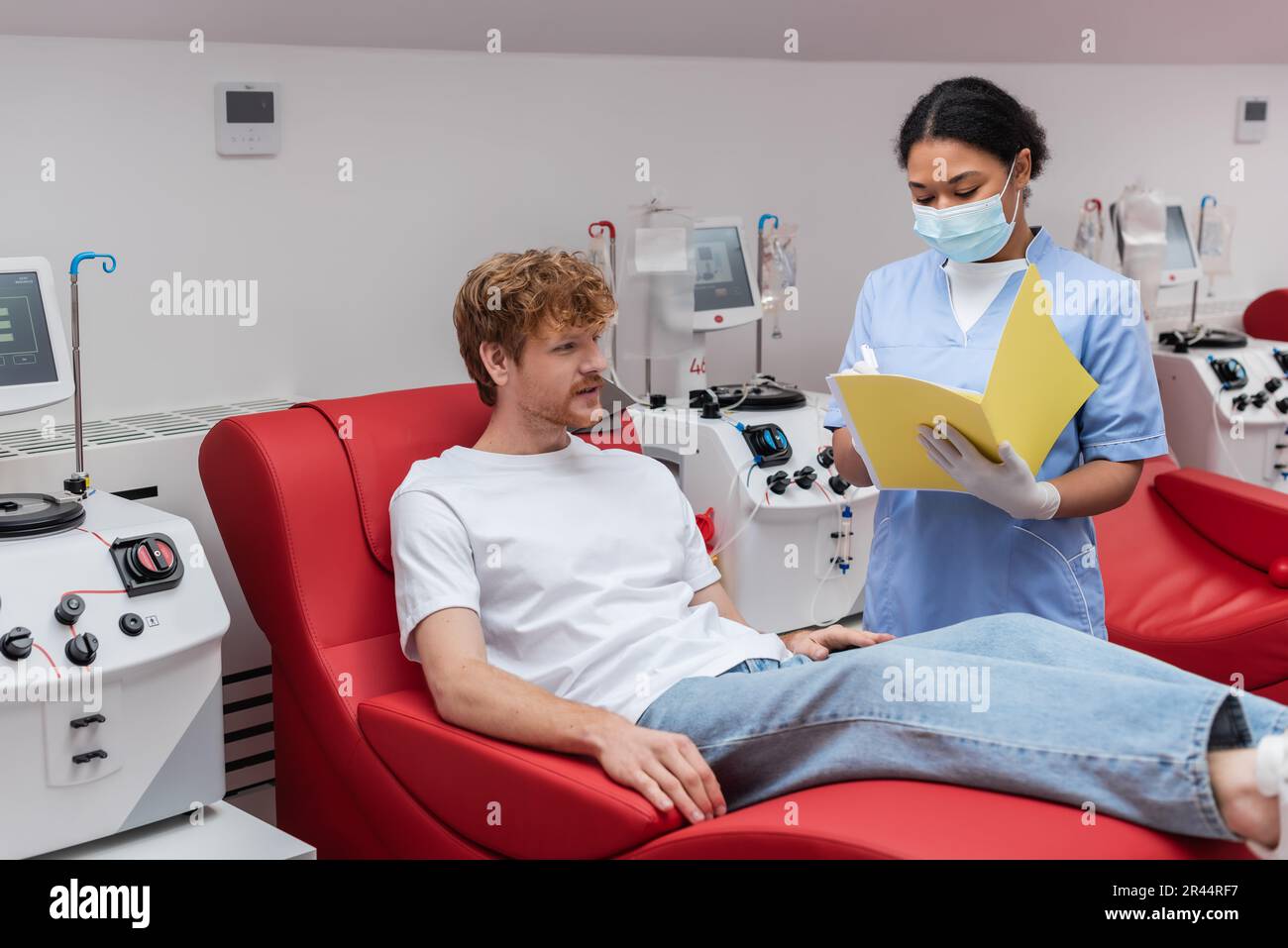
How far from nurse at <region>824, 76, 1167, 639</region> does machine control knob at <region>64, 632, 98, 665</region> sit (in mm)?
1040

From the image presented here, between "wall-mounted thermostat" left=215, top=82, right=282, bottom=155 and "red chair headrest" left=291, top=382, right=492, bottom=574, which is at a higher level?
"wall-mounted thermostat" left=215, top=82, right=282, bottom=155

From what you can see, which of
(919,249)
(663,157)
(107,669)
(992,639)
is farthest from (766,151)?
(107,669)

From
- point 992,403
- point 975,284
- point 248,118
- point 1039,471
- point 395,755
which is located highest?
point 248,118

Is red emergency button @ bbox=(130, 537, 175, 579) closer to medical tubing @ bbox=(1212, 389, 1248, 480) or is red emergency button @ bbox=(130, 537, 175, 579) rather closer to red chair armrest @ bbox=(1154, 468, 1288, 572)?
red chair armrest @ bbox=(1154, 468, 1288, 572)

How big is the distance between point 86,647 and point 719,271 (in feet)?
5.20

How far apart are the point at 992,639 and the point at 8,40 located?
1.74 meters

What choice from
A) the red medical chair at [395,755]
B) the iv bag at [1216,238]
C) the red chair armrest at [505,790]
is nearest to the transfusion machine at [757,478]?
the red medical chair at [395,755]

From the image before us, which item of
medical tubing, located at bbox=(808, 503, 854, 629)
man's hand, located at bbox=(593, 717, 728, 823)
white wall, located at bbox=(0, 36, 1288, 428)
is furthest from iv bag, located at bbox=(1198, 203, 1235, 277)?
man's hand, located at bbox=(593, 717, 728, 823)

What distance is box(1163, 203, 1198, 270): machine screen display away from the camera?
3697mm

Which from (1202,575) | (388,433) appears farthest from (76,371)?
(1202,575)

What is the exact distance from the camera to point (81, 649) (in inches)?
63.1

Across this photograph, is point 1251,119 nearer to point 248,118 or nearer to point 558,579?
point 248,118

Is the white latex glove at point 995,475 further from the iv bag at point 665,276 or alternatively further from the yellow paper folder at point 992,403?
the iv bag at point 665,276

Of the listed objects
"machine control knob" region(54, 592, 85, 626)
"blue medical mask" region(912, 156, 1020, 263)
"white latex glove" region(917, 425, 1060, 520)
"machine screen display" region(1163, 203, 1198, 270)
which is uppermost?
"machine screen display" region(1163, 203, 1198, 270)
